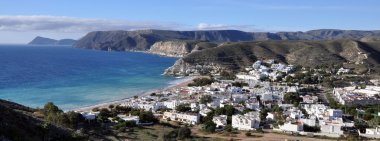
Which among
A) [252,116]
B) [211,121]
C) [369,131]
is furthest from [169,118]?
[369,131]

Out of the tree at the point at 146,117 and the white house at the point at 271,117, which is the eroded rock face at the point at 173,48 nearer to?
the white house at the point at 271,117

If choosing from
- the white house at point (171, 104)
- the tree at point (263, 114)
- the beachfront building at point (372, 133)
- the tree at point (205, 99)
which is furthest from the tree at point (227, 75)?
the beachfront building at point (372, 133)

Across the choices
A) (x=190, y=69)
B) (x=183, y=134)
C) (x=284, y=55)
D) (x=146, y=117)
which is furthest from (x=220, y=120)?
(x=284, y=55)

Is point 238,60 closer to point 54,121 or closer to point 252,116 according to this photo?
point 252,116

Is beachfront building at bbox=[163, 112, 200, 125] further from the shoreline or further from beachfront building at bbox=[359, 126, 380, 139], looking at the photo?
beachfront building at bbox=[359, 126, 380, 139]

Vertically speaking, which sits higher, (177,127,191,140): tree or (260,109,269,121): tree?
(177,127,191,140): tree

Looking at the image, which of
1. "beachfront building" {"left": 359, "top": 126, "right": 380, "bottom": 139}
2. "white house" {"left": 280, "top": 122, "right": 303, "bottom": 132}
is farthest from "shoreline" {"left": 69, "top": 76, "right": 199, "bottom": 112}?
"beachfront building" {"left": 359, "top": 126, "right": 380, "bottom": 139}
